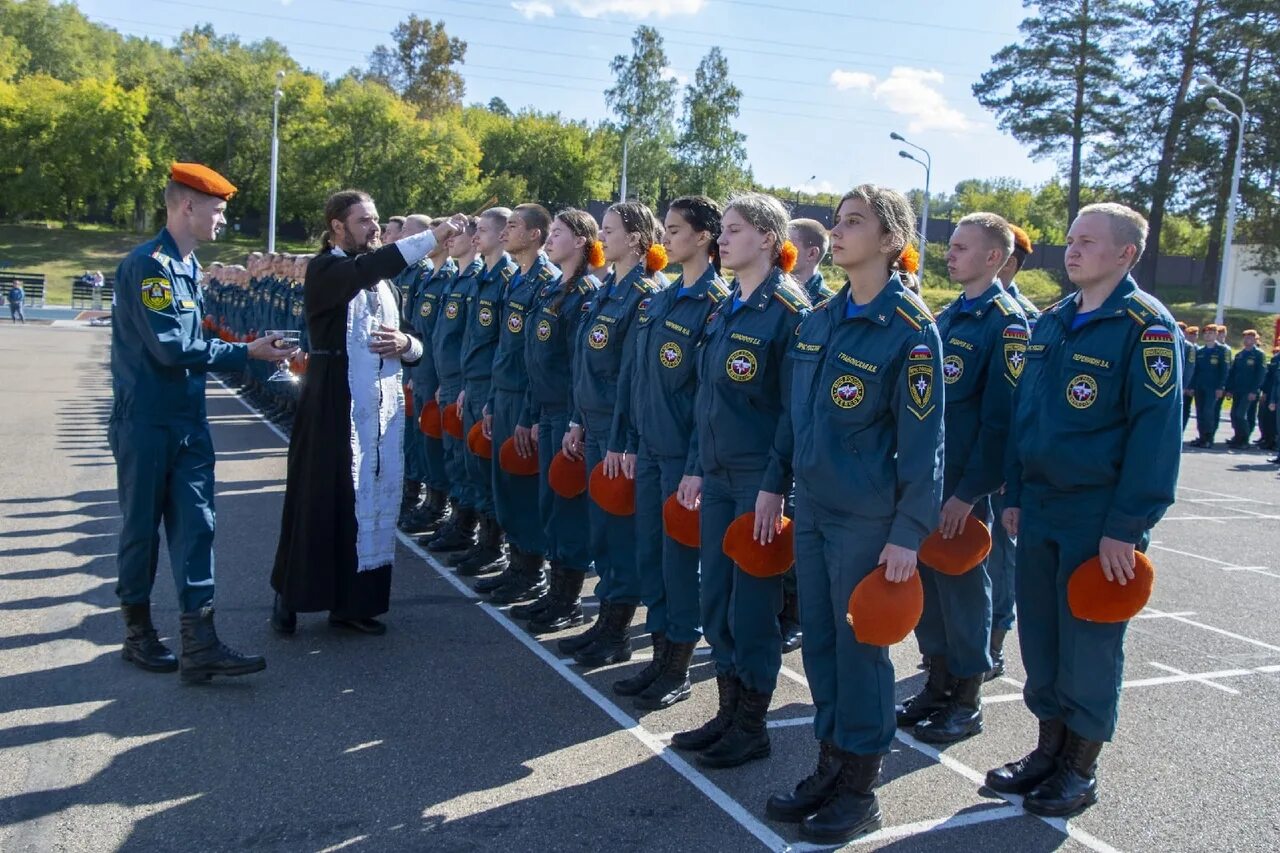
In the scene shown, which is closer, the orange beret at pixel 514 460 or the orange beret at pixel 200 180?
the orange beret at pixel 200 180

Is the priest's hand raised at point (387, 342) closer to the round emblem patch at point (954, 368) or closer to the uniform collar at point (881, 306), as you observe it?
the uniform collar at point (881, 306)

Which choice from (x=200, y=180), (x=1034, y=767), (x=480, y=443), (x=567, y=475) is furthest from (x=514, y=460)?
(x=1034, y=767)

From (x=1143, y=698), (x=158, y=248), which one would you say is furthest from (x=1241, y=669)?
(x=158, y=248)

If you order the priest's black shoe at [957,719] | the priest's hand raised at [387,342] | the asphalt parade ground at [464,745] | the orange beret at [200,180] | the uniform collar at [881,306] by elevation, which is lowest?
the asphalt parade ground at [464,745]

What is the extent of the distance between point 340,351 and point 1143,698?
4511 millimetres

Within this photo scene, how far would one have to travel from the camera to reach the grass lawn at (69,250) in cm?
4891

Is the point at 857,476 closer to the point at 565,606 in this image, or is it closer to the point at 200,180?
the point at 565,606

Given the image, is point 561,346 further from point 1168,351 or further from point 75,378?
point 75,378

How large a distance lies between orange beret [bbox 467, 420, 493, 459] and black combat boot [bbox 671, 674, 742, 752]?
294 cm

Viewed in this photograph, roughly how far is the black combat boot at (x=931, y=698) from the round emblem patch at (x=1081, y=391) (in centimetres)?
149

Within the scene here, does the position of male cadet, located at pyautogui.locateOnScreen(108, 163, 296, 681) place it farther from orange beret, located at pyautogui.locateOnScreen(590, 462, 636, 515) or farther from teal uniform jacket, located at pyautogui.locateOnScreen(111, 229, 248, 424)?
orange beret, located at pyautogui.locateOnScreen(590, 462, 636, 515)

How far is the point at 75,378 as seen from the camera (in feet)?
61.7

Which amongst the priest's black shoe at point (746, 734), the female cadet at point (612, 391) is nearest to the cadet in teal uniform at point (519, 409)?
the female cadet at point (612, 391)

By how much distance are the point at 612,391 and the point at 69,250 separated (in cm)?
5615
